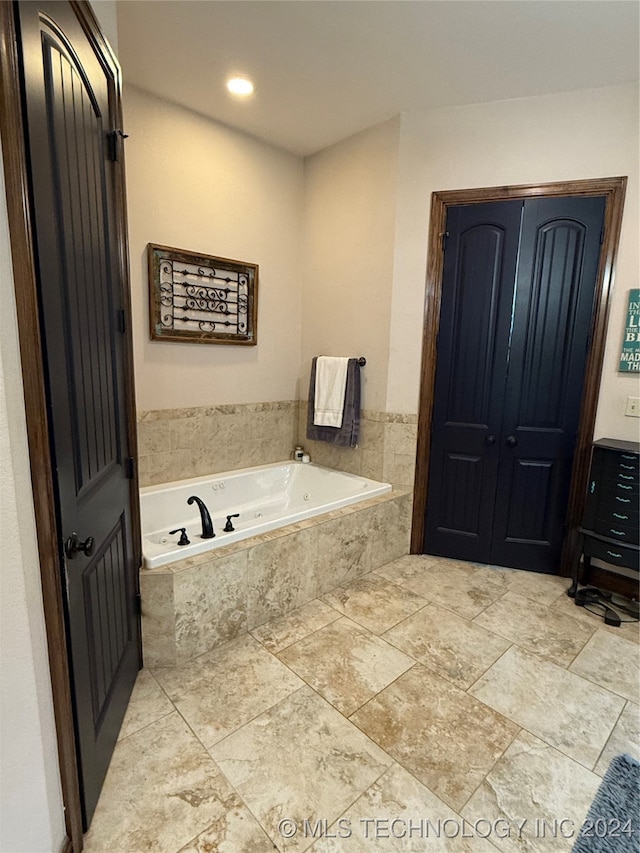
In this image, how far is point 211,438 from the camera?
306cm

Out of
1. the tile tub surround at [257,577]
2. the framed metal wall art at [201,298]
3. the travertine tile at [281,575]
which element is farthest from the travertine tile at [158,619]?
the framed metal wall art at [201,298]

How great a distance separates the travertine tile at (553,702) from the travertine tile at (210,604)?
1.11 metres

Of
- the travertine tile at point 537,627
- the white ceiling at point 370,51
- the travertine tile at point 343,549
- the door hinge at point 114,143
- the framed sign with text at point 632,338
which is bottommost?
the travertine tile at point 537,627

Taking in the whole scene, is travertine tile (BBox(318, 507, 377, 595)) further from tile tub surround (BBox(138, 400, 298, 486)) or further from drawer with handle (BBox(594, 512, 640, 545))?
drawer with handle (BBox(594, 512, 640, 545))

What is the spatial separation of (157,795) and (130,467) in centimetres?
110

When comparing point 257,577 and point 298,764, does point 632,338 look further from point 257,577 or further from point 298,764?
point 298,764

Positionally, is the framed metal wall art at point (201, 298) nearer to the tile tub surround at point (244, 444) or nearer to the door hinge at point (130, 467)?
the tile tub surround at point (244, 444)

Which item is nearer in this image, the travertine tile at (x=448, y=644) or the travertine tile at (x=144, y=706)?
the travertine tile at (x=144, y=706)

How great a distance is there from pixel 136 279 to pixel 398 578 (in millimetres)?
2450

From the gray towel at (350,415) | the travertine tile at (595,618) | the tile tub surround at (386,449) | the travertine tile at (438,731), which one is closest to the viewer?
the travertine tile at (438,731)

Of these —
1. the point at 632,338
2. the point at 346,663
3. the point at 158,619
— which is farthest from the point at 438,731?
the point at 632,338

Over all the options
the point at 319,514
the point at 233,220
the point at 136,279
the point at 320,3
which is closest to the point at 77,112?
the point at 320,3

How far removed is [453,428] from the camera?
2.87 m

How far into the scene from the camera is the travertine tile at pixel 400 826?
1.22 meters
